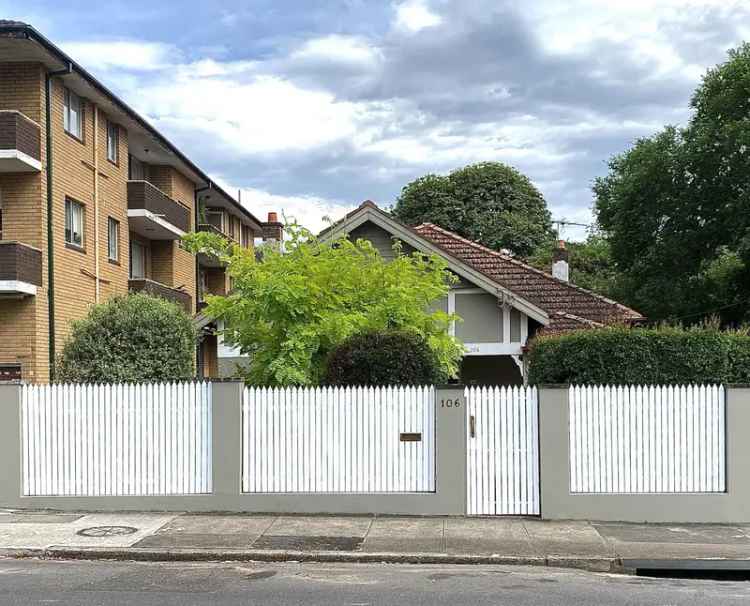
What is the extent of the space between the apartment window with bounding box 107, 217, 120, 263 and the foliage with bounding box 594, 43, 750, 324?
57.4 feet

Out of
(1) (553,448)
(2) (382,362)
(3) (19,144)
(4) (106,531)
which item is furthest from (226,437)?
(3) (19,144)

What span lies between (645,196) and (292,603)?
25391mm

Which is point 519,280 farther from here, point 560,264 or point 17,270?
point 17,270

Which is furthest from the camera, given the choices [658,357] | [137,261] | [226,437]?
[137,261]

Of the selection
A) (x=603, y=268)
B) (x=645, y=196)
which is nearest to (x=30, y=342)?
(x=645, y=196)

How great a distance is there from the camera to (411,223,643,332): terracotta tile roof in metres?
20.3

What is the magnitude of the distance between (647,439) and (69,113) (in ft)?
53.9

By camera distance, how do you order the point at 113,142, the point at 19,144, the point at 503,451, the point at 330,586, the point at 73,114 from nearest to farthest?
the point at 330,586, the point at 503,451, the point at 19,144, the point at 73,114, the point at 113,142

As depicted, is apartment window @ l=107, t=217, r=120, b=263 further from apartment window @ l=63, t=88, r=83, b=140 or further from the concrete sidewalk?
the concrete sidewalk

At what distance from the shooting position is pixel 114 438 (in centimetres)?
1204

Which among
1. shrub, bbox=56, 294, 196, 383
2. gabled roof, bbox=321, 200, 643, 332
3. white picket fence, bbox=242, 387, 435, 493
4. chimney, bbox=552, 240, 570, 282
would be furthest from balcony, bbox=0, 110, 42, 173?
chimney, bbox=552, 240, 570, 282

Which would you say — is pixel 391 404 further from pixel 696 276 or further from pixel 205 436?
pixel 696 276

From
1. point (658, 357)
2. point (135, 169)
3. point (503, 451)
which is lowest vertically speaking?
point (503, 451)

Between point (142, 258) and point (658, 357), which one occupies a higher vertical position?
point (142, 258)
